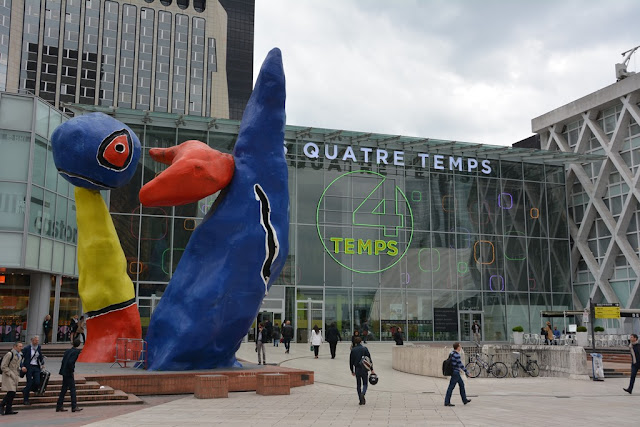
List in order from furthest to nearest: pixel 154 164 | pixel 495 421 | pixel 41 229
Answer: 1. pixel 154 164
2. pixel 41 229
3. pixel 495 421

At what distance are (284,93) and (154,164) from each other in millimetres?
18561

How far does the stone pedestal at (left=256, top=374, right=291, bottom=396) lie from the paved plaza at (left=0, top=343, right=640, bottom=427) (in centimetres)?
25

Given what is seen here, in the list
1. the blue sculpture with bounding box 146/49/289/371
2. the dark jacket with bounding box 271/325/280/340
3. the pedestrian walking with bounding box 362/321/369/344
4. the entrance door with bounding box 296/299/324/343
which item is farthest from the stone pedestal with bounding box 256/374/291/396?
the entrance door with bounding box 296/299/324/343

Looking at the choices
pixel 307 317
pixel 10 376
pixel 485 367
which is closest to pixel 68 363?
pixel 10 376

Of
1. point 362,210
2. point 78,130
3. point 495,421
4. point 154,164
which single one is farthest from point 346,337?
point 495,421

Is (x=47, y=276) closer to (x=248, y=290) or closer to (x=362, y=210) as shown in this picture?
(x=248, y=290)

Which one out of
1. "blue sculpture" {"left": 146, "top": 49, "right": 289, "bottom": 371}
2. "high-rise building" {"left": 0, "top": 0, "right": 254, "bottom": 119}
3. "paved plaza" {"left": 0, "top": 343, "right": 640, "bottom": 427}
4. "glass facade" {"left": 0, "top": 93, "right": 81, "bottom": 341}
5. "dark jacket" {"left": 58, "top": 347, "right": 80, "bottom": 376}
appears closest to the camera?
"paved plaza" {"left": 0, "top": 343, "right": 640, "bottom": 427}

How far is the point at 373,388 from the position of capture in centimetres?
1748

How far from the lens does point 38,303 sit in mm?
27328

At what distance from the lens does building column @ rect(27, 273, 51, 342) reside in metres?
26.8

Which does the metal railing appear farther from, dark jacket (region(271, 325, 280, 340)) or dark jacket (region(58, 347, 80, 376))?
dark jacket (region(271, 325, 280, 340))

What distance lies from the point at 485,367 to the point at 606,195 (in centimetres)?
2558

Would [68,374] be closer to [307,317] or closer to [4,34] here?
[307,317]

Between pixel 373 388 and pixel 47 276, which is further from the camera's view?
pixel 47 276
